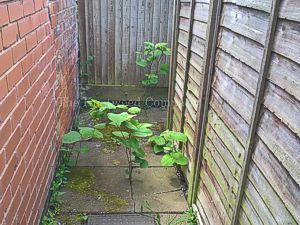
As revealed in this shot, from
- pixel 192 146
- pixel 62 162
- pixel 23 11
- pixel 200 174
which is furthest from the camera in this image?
pixel 62 162

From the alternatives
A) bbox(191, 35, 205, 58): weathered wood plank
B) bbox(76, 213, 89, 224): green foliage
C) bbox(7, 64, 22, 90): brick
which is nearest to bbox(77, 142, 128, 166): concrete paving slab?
bbox(76, 213, 89, 224): green foliage

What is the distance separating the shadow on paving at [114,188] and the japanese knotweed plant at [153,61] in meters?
1.67

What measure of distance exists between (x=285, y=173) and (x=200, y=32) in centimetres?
176

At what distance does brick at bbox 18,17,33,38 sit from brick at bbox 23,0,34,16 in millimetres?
40

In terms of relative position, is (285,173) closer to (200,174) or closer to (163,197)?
(200,174)

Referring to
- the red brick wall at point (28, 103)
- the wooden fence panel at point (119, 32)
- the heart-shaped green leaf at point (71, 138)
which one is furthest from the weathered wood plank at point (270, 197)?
the wooden fence panel at point (119, 32)

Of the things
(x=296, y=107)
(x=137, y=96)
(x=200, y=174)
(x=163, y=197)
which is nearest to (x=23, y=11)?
(x=296, y=107)

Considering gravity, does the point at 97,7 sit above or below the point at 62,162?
above

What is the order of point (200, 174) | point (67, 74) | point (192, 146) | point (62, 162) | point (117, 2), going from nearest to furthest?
point (200, 174)
point (192, 146)
point (62, 162)
point (67, 74)
point (117, 2)

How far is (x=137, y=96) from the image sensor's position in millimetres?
5617

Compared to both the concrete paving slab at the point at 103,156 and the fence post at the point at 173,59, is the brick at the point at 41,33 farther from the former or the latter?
the fence post at the point at 173,59

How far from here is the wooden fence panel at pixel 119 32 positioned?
16.4ft

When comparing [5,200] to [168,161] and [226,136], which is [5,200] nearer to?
[226,136]

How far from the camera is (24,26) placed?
1926 mm
